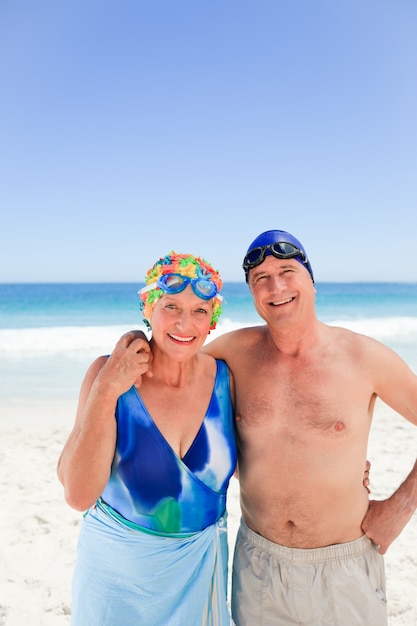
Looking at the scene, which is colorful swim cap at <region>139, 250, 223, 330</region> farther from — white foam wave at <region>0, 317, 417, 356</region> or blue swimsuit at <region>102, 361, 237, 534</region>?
white foam wave at <region>0, 317, 417, 356</region>

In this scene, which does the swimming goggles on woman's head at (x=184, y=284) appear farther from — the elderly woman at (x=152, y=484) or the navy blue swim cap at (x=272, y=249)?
the navy blue swim cap at (x=272, y=249)

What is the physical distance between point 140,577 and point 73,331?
22.6m

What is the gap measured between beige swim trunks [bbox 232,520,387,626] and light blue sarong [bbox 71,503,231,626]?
0.34 metres

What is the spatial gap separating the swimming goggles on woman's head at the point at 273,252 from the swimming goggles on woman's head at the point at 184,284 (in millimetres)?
450

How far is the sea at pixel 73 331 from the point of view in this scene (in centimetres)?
1248

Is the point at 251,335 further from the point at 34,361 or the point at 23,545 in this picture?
the point at 34,361

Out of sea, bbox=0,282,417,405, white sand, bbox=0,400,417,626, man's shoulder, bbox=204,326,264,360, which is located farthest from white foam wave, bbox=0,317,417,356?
man's shoulder, bbox=204,326,264,360

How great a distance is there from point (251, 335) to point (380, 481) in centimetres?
450

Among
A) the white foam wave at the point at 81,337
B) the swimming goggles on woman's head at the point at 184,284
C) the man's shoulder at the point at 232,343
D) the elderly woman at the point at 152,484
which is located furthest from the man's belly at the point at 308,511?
the white foam wave at the point at 81,337

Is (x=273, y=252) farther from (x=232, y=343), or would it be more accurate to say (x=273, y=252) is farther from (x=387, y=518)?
(x=387, y=518)

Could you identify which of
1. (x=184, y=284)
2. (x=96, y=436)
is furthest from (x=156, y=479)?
(x=184, y=284)

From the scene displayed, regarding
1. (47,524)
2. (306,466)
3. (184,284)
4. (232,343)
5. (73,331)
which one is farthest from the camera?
(73,331)

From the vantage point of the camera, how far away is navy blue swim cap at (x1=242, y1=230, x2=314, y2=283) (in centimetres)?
302

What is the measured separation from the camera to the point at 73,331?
24203 millimetres
